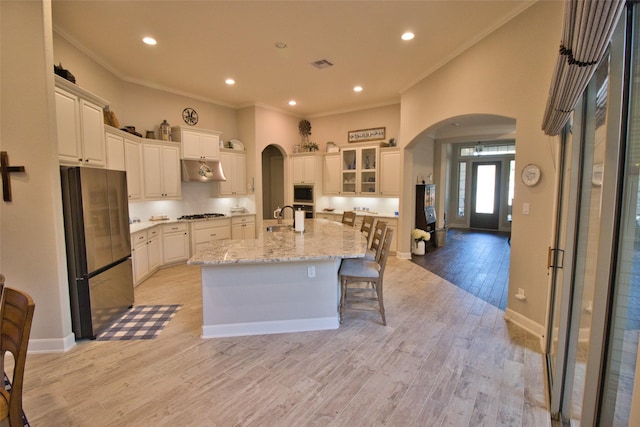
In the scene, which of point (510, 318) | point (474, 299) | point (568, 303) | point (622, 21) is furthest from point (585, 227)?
point (474, 299)

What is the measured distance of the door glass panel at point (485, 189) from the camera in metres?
9.86

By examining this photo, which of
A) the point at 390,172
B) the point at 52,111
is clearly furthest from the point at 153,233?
the point at 390,172

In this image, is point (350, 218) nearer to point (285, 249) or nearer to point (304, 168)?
point (285, 249)

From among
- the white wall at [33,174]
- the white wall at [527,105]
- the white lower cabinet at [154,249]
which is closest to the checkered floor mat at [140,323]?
the white wall at [33,174]

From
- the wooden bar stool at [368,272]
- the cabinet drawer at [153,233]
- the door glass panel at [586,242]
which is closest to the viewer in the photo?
the door glass panel at [586,242]

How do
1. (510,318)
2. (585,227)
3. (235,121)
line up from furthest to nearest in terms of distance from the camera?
(235,121)
(510,318)
(585,227)

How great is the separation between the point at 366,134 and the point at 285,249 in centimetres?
488

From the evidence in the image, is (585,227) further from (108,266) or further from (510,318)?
(108,266)

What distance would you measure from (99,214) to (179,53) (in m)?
2.58

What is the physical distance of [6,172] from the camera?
102 inches

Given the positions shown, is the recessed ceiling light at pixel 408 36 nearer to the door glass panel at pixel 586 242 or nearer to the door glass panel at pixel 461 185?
the door glass panel at pixel 586 242

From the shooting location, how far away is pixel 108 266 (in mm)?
3299

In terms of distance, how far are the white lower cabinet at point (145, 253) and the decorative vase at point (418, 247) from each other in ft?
16.5

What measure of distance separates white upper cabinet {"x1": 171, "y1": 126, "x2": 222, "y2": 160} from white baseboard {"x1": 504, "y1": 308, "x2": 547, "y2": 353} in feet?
18.2
